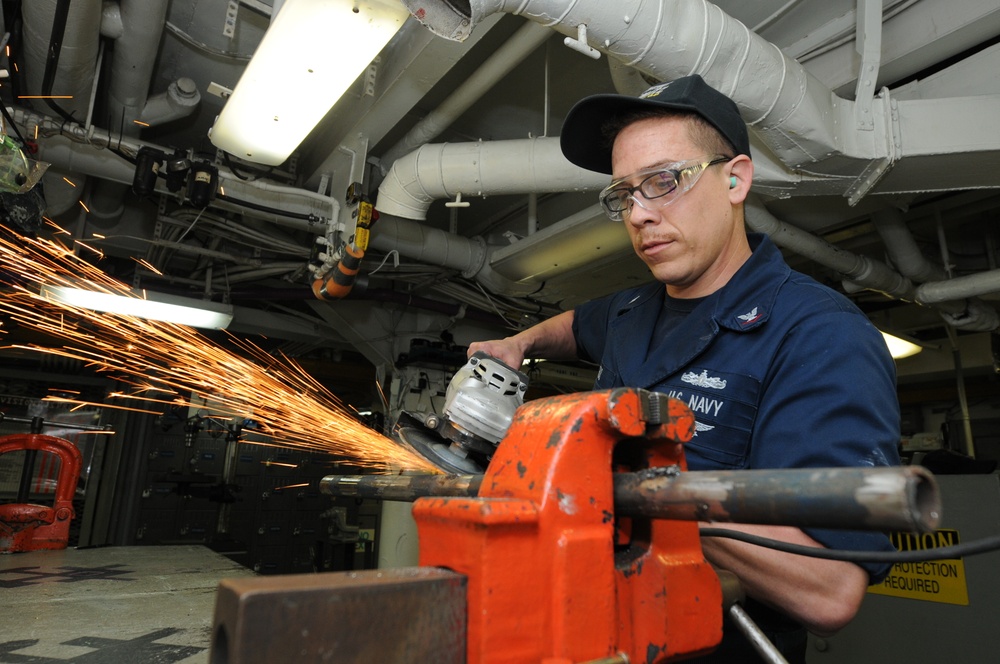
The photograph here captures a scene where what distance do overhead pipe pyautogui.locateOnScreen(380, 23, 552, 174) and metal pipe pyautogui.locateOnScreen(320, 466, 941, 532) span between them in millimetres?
2670

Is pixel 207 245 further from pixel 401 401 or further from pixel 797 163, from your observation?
pixel 797 163

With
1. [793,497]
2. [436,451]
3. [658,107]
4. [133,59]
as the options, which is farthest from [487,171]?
[793,497]

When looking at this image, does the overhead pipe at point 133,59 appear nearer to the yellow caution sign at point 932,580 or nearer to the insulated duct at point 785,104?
the insulated duct at point 785,104

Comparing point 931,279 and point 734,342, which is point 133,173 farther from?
point 931,279

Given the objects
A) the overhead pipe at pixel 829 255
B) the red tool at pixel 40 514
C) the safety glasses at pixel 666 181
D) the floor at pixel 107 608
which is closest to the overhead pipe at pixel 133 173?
the red tool at pixel 40 514

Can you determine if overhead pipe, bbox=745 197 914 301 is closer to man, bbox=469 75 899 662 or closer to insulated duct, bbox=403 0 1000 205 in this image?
insulated duct, bbox=403 0 1000 205

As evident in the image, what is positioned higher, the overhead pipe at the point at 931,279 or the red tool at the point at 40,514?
the overhead pipe at the point at 931,279

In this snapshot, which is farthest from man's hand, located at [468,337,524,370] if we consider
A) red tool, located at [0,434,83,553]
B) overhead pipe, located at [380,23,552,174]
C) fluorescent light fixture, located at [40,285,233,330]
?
fluorescent light fixture, located at [40,285,233,330]

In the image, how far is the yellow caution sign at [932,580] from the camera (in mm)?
3664

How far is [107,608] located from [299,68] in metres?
2.33

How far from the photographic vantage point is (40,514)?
392cm

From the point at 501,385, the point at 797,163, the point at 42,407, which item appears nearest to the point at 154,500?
the point at 42,407

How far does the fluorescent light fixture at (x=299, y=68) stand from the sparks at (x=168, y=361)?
162 cm

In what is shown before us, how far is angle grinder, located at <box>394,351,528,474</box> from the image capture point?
1.82 m
